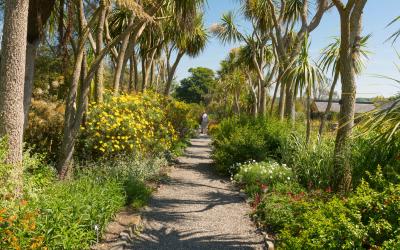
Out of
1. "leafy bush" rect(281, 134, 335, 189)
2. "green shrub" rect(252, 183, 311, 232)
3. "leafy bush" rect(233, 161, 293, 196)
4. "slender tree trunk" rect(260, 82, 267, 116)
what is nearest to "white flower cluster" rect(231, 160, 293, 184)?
"leafy bush" rect(233, 161, 293, 196)

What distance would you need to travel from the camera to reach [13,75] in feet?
15.1

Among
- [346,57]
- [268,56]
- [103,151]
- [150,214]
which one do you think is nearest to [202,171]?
[103,151]

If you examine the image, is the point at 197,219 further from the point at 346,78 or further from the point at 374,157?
the point at 346,78

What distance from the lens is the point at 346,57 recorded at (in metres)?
6.12

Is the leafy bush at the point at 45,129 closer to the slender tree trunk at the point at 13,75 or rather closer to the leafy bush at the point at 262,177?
the slender tree trunk at the point at 13,75

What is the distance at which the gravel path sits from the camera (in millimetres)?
4742

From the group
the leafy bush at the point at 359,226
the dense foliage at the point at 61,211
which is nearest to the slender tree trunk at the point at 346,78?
the leafy bush at the point at 359,226

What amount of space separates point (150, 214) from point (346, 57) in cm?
397

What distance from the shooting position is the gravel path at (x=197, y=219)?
4742mm

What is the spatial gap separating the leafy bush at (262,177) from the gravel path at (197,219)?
0.97 ft

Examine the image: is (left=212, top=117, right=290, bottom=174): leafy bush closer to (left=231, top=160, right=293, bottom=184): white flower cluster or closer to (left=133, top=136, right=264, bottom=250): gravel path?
(left=133, top=136, right=264, bottom=250): gravel path

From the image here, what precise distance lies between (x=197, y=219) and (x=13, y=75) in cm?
320

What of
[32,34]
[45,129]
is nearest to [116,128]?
[45,129]

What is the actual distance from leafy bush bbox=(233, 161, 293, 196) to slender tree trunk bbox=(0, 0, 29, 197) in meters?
3.95
